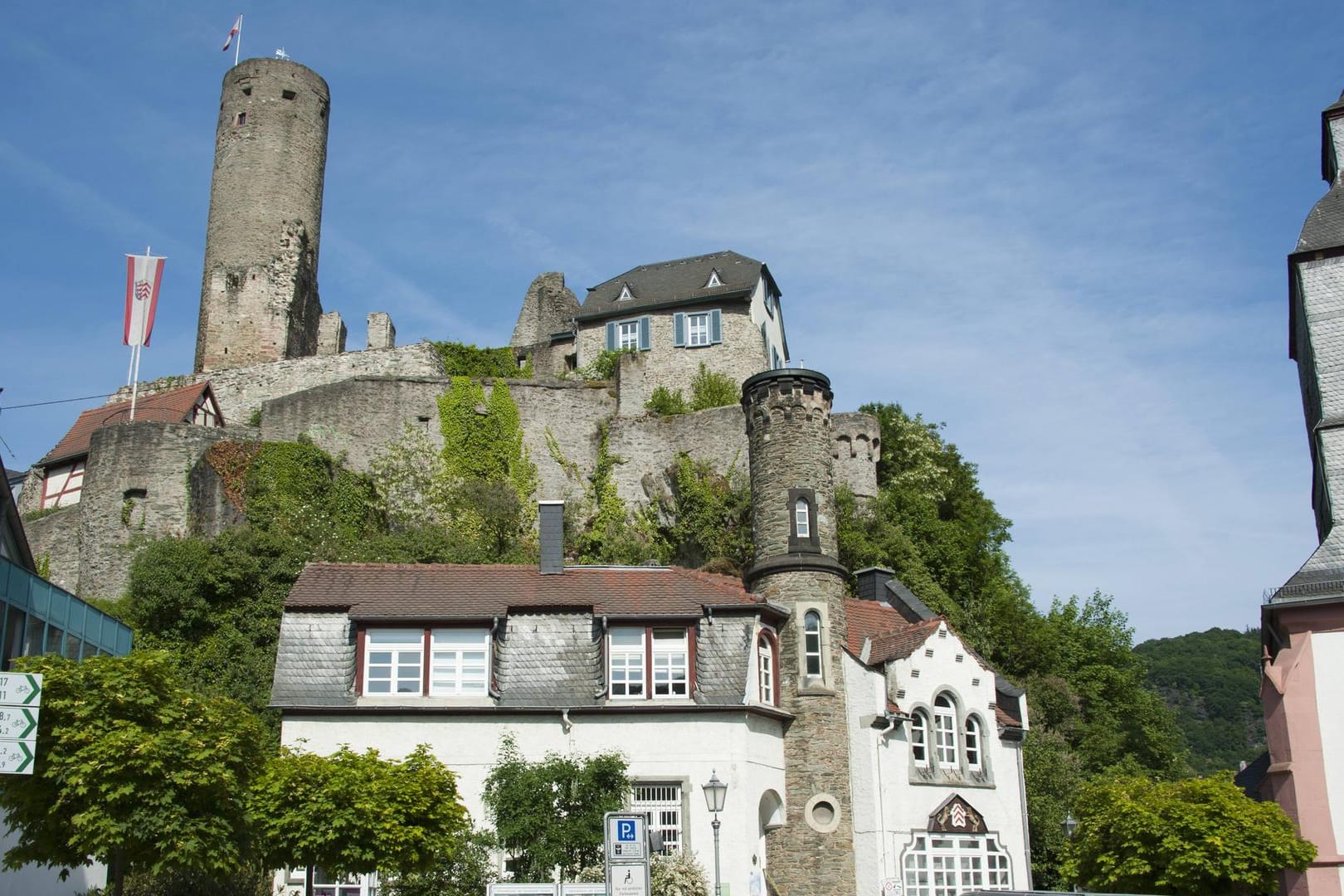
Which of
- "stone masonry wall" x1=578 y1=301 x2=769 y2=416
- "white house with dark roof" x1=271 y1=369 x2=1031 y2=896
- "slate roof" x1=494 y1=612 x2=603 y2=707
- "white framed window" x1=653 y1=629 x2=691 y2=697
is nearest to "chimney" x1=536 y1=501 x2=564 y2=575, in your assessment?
"white house with dark roof" x1=271 y1=369 x2=1031 y2=896

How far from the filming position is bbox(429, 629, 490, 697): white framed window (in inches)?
1019

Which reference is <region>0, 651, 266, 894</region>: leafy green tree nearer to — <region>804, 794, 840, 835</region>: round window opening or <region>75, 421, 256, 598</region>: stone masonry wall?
<region>804, 794, 840, 835</region>: round window opening

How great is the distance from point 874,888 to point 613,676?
635 cm

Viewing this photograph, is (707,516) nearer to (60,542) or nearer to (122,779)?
(60,542)

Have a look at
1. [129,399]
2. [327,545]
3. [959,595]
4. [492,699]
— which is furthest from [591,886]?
[129,399]

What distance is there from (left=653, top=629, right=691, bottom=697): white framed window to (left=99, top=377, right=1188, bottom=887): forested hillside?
10.8 m

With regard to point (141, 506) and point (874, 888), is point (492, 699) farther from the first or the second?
point (141, 506)

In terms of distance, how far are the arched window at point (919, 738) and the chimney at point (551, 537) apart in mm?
7783

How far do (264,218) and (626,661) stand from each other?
35.5 metres

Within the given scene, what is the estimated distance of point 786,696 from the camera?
27.9 m

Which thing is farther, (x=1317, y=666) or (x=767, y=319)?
(x=767, y=319)

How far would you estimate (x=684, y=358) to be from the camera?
51.2 metres

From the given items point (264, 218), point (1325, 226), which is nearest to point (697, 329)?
point (264, 218)

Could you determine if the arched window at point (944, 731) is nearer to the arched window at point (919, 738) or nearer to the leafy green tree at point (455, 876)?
the arched window at point (919, 738)
